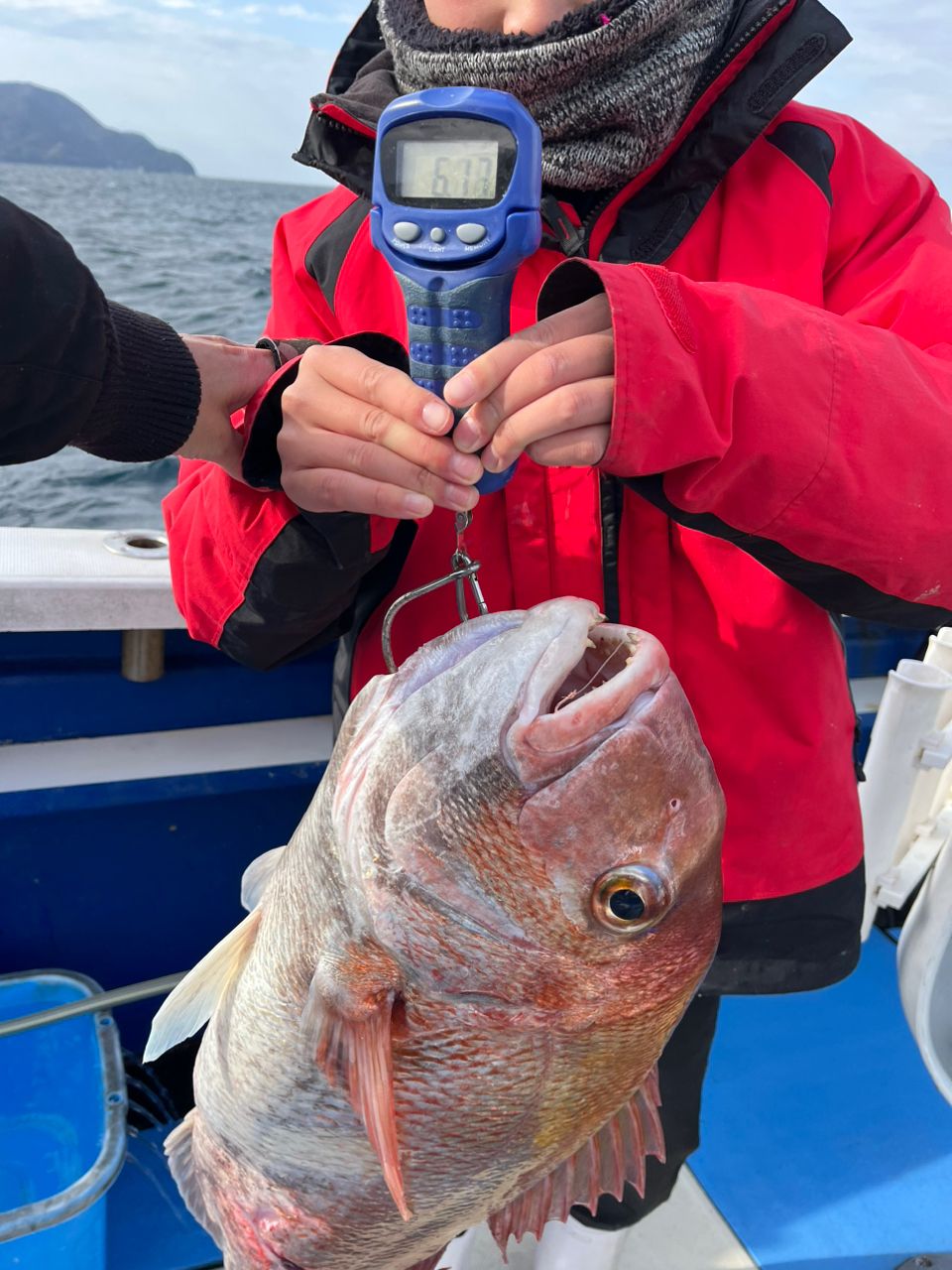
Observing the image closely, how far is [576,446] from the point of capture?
1020 mm

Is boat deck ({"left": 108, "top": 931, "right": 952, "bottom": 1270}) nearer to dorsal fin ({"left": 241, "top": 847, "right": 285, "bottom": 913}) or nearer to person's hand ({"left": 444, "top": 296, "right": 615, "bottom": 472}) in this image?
dorsal fin ({"left": 241, "top": 847, "right": 285, "bottom": 913})

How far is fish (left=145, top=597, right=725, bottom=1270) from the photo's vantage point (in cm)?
100

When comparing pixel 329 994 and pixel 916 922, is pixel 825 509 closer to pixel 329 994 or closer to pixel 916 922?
pixel 329 994

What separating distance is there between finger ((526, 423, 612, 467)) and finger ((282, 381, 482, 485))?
0.26 ft

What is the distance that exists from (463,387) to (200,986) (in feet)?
2.98

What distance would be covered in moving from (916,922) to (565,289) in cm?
156

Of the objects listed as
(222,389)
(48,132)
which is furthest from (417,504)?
(48,132)

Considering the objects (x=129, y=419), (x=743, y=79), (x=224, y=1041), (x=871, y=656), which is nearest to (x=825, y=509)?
(x=743, y=79)

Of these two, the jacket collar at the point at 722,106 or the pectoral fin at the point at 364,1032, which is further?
the jacket collar at the point at 722,106

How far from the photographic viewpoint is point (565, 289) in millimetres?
1063

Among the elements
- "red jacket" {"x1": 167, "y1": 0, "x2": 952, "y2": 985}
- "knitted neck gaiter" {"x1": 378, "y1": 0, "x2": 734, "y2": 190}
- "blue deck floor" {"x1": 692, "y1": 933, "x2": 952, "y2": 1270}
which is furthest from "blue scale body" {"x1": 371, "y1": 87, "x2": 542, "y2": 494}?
"blue deck floor" {"x1": 692, "y1": 933, "x2": 952, "y2": 1270}

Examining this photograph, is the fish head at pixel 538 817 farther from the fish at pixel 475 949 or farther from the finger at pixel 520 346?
the finger at pixel 520 346

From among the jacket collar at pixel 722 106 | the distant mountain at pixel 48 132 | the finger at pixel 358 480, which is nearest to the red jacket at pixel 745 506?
the jacket collar at pixel 722 106

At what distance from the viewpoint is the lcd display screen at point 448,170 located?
100 centimetres
